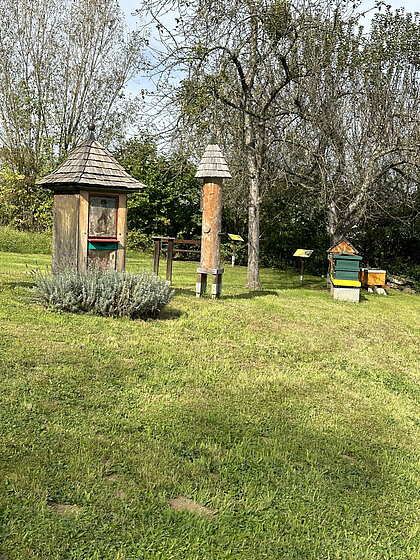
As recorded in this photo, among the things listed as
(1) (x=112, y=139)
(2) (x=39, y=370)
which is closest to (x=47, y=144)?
(1) (x=112, y=139)

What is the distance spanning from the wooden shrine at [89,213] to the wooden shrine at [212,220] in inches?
76.1

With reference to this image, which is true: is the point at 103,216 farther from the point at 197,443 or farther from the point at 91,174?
the point at 197,443

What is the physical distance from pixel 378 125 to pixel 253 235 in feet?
15.0

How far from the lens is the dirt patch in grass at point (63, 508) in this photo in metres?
3.20

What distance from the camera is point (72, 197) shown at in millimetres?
8883

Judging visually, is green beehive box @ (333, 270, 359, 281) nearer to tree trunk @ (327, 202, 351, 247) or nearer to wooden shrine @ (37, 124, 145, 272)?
tree trunk @ (327, 202, 351, 247)

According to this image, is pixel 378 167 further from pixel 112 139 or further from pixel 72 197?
pixel 112 139

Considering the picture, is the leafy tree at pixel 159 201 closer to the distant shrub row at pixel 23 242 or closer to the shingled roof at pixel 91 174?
the distant shrub row at pixel 23 242

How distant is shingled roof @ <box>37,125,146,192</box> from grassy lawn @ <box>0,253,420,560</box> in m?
2.17

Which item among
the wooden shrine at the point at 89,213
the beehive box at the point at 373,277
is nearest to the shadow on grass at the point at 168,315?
the wooden shrine at the point at 89,213

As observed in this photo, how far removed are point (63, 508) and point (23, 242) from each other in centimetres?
1751

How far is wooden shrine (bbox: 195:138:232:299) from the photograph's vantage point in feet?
34.9

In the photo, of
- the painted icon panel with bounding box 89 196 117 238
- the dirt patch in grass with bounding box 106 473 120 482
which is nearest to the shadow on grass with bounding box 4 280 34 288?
the painted icon panel with bounding box 89 196 117 238

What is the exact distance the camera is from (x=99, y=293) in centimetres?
784
